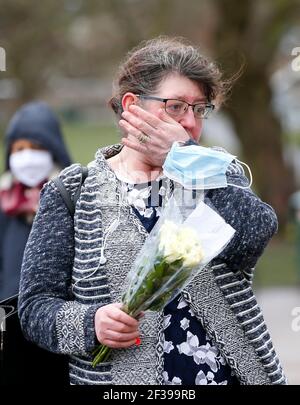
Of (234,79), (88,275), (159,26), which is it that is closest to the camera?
(88,275)

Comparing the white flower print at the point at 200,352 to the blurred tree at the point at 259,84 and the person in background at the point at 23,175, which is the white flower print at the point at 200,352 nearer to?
the person in background at the point at 23,175

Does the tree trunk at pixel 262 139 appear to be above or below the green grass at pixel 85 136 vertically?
below

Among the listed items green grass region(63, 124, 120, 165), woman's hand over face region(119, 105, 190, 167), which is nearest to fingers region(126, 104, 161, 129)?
woman's hand over face region(119, 105, 190, 167)

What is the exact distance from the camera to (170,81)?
10.2ft

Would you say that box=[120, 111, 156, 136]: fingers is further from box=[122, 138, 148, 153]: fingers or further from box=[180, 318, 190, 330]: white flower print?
box=[180, 318, 190, 330]: white flower print

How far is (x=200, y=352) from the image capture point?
2973 millimetres

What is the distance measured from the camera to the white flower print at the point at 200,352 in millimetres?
2965

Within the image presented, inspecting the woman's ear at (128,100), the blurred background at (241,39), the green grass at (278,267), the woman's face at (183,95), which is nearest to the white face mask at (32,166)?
the woman's ear at (128,100)

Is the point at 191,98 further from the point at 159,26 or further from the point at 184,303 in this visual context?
the point at 159,26

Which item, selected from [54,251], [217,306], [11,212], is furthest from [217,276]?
[11,212]

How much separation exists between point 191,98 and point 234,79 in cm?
36

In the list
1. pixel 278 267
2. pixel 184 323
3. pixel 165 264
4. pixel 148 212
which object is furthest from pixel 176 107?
pixel 278 267

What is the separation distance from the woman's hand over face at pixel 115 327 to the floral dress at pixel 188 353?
147 mm

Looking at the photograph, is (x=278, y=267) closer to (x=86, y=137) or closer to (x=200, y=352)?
(x=200, y=352)
